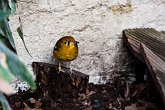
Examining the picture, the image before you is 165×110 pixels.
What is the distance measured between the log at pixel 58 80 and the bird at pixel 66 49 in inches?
4.4

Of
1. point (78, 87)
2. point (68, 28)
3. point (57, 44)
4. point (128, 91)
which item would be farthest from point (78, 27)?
point (128, 91)

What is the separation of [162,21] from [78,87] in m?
0.92

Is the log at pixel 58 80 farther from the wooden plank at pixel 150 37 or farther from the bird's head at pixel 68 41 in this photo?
the wooden plank at pixel 150 37

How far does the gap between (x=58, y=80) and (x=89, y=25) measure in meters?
0.51

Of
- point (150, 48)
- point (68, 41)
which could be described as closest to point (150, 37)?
point (150, 48)

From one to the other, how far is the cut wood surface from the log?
451mm

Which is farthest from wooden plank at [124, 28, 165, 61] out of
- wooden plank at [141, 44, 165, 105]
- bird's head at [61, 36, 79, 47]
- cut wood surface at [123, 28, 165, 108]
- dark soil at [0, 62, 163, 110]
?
bird's head at [61, 36, 79, 47]

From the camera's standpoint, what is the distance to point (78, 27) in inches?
114

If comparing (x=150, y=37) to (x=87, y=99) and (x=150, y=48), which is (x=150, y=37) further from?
(x=87, y=99)

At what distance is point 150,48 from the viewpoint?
8.73 ft

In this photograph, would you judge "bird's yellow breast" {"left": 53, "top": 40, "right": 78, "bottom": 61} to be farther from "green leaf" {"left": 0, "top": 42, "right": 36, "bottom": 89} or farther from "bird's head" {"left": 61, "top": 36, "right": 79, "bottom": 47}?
"green leaf" {"left": 0, "top": 42, "right": 36, "bottom": 89}

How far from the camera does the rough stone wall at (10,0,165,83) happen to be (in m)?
2.78

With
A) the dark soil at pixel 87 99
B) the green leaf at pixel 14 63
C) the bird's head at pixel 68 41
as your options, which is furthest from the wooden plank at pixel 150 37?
the green leaf at pixel 14 63

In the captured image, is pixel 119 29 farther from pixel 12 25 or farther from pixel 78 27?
pixel 12 25
